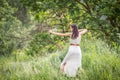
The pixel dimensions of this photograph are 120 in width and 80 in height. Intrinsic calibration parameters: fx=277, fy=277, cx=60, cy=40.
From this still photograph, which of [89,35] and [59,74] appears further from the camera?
[89,35]

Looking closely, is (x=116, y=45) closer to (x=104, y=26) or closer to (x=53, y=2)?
(x=104, y=26)

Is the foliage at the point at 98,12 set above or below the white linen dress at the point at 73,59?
above

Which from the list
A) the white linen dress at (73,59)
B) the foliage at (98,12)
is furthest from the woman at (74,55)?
the foliage at (98,12)

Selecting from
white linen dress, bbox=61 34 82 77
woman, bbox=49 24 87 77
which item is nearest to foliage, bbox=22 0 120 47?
woman, bbox=49 24 87 77

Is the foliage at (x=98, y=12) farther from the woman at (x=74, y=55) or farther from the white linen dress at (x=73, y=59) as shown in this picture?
the white linen dress at (x=73, y=59)

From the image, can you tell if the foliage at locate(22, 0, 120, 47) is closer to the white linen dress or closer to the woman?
the woman

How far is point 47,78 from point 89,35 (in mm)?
4058

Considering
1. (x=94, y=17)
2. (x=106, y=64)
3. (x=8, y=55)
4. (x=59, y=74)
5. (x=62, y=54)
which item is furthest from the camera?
(x=8, y=55)

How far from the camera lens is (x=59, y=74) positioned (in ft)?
25.3

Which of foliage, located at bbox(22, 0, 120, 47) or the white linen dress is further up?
foliage, located at bbox(22, 0, 120, 47)

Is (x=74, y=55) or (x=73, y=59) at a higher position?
(x=74, y=55)

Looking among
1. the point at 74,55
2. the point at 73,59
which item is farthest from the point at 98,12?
the point at 73,59

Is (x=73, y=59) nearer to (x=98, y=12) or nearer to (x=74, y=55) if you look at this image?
(x=74, y=55)

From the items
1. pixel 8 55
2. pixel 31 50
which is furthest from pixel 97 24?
pixel 8 55
